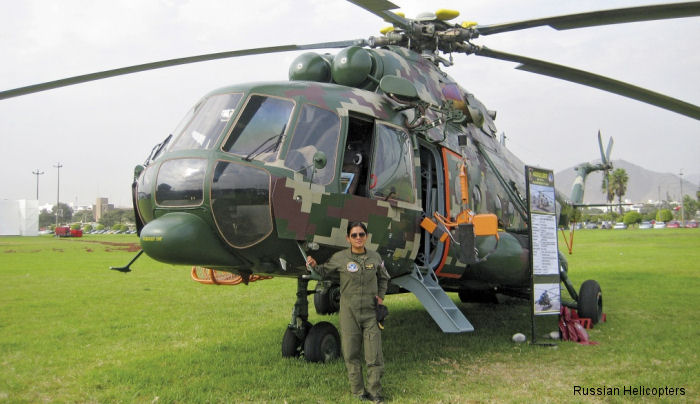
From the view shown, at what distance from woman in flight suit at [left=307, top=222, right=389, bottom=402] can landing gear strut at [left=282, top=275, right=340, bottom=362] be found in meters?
1.05

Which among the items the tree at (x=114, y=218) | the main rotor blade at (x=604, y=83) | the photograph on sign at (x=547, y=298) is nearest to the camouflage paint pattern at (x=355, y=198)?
the photograph on sign at (x=547, y=298)

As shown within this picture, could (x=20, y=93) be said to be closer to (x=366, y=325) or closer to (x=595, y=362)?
(x=366, y=325)

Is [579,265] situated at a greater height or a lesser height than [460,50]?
lesser

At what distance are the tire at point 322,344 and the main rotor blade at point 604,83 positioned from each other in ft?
16.5

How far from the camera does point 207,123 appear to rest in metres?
5.83

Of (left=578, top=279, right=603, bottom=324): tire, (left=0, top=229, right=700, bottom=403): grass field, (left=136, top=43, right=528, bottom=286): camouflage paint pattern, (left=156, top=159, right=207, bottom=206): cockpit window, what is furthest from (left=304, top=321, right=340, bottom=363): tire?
(left=578, top=279, right=603, bottom=324): tire

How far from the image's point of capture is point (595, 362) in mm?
6609

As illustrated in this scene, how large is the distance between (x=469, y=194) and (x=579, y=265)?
612 inches

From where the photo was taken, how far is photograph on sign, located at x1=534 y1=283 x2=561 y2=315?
770 centimetres

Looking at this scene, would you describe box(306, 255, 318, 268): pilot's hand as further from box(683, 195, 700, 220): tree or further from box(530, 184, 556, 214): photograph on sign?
box(683, 195, 700, 220): tree

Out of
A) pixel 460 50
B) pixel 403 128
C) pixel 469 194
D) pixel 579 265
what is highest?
pixel 460 50

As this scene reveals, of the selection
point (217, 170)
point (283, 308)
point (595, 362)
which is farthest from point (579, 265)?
point (217, 170)

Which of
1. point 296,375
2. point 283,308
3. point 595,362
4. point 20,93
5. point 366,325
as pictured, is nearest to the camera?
point 366,325

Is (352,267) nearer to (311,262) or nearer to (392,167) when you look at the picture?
(311,262)
